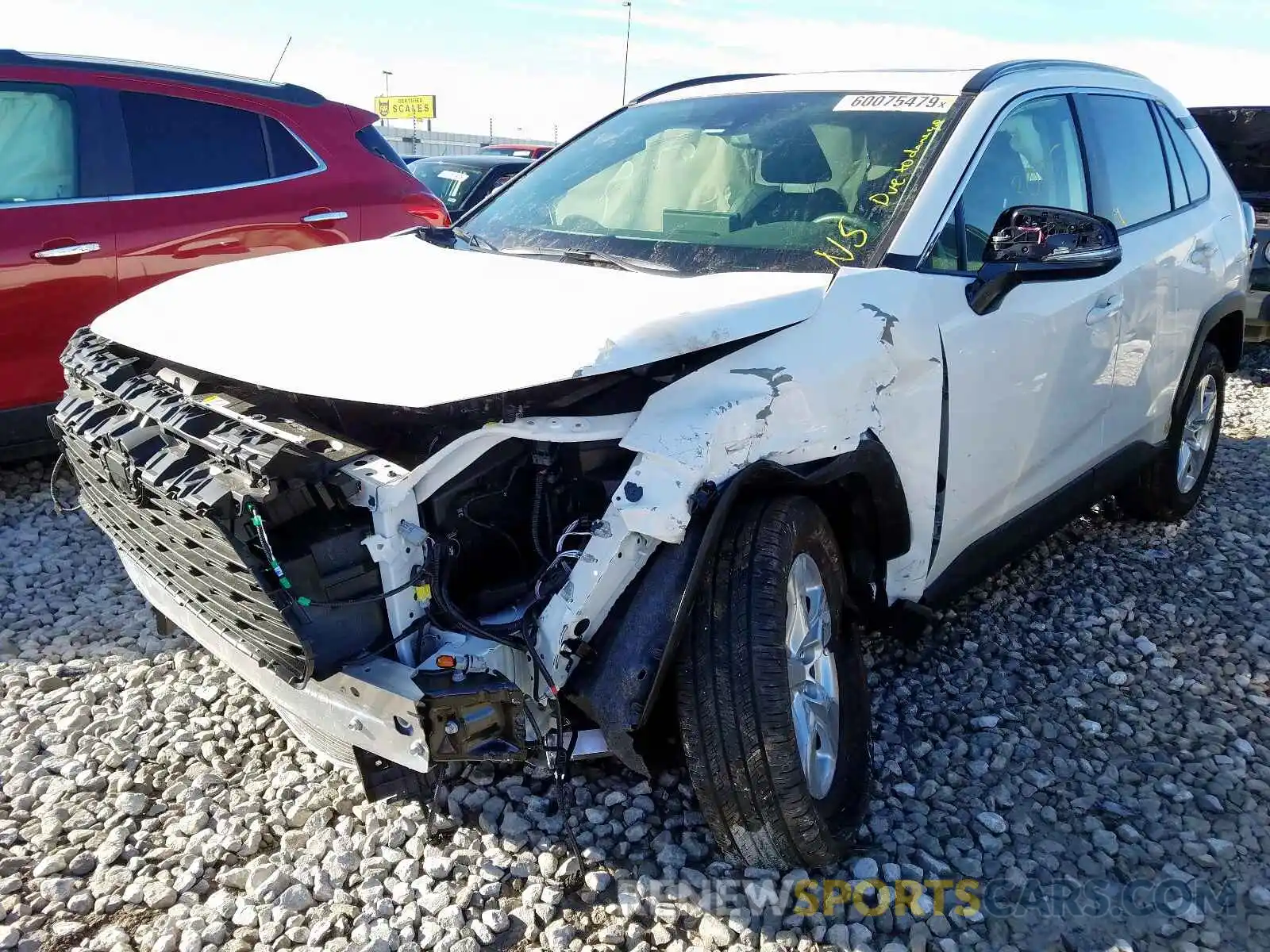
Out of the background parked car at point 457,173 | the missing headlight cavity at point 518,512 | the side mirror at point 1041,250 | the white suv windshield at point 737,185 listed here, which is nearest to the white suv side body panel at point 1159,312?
the side mirror at point 1041,250

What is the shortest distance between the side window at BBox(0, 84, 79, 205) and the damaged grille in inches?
111

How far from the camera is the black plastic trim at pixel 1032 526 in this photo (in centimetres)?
309

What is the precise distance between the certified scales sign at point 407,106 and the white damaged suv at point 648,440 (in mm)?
40905

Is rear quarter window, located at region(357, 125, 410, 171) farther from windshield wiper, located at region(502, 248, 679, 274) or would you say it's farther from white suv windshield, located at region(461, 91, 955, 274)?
windshield wiper, located at region(502, 248, 679, 274)

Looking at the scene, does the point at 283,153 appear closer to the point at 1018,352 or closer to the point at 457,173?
the point at 1018,352

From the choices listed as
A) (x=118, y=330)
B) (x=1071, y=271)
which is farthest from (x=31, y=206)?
(x=1071, y=271)

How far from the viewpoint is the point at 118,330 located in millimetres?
2848

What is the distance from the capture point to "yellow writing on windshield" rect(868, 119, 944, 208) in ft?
9.48

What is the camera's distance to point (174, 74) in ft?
16.8

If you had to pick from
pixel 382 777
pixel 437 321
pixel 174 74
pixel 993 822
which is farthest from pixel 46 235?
pixel 993 822

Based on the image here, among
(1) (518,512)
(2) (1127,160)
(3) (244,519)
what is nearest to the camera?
(3) (244,519)

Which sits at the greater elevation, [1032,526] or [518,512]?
[518,512]

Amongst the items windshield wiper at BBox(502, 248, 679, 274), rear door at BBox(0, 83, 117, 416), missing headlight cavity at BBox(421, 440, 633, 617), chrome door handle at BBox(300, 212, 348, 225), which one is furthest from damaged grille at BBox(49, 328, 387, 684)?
chrome door handle at BBox(300, 212, 348, 225)

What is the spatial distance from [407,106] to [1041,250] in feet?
145
